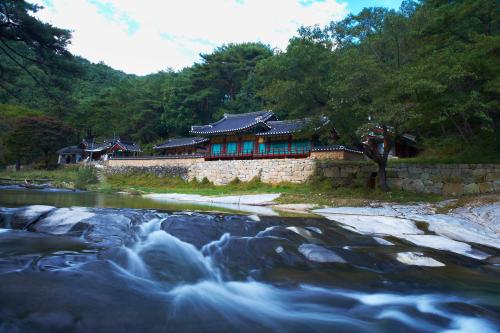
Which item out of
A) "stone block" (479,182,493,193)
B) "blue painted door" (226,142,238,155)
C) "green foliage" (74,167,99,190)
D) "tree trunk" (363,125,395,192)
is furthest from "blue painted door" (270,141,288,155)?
"green foliage" (74,167,99,190)

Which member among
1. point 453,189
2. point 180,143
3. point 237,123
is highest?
point 237,123

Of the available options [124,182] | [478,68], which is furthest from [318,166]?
[124,182]

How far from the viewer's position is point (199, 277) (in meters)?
5.42

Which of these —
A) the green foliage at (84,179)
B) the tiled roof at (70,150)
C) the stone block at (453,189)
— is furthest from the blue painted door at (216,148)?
the tiled roof at (70,150)

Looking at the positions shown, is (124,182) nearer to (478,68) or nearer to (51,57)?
(51,57)

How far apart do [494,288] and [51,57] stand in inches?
555

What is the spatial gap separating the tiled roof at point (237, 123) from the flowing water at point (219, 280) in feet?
73.6

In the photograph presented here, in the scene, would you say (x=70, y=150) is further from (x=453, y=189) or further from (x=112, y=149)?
(x=453, y=189)

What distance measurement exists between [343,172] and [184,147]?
24.5 meters

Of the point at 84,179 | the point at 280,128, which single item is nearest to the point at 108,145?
the point at 84,179

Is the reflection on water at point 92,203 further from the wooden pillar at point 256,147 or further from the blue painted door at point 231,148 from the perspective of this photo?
the blue painted door at point 231,148

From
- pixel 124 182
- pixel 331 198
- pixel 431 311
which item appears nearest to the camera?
pixel 431 311

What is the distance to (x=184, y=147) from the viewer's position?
130 ft

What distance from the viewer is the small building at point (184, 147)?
38.2 m
